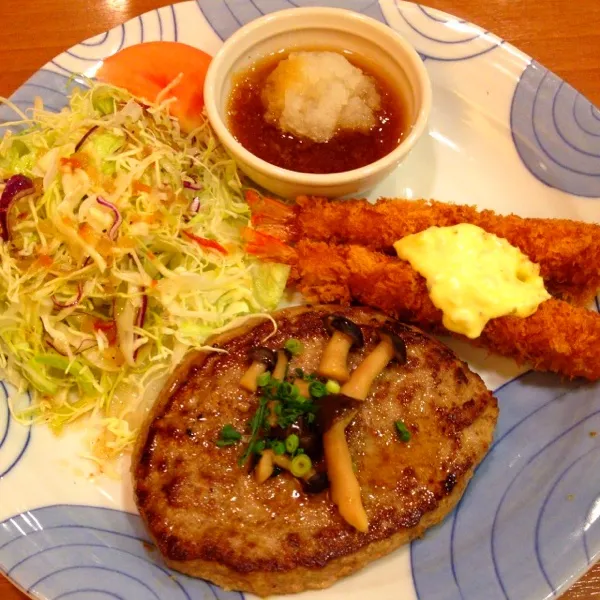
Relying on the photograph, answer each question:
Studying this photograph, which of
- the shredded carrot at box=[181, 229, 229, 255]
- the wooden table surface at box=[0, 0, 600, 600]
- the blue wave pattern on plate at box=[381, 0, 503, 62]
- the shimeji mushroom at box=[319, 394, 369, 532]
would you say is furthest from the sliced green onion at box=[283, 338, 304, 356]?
the wooden table surface at box=[0, 0, 600, 600]

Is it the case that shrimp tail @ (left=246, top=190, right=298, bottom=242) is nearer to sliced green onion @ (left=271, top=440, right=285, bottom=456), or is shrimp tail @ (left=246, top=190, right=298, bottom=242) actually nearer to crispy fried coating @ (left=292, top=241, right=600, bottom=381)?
crispy fried coating @ (left=292, top=241, right=600, bottom=381)

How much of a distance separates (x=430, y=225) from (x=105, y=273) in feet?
4.43

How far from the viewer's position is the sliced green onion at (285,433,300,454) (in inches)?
72.3

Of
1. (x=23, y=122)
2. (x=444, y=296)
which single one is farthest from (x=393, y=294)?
(x=23, y=122)

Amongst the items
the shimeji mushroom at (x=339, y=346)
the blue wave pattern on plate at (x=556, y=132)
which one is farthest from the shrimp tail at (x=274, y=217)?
the blue wave pattern on plate at (x=556, y=132)

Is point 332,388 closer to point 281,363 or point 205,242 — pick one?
point 281,363

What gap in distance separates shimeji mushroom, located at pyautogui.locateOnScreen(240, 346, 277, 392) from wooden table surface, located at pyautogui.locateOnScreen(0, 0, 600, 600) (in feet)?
7.55

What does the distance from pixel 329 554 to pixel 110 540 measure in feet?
2.53

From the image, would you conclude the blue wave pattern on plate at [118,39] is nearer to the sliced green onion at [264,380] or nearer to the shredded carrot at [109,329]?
the shredded carrot at [109,329]

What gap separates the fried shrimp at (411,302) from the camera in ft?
7.27

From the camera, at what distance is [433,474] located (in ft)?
6.43

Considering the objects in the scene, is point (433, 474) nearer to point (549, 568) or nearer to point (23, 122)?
point (549, 568)

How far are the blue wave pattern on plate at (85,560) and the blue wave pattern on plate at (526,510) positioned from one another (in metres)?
0.74

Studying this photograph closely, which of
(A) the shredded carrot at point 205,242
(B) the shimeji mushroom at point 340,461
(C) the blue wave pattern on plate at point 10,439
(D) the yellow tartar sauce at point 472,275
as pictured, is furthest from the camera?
(A) the shredded carrot at point 205,242
